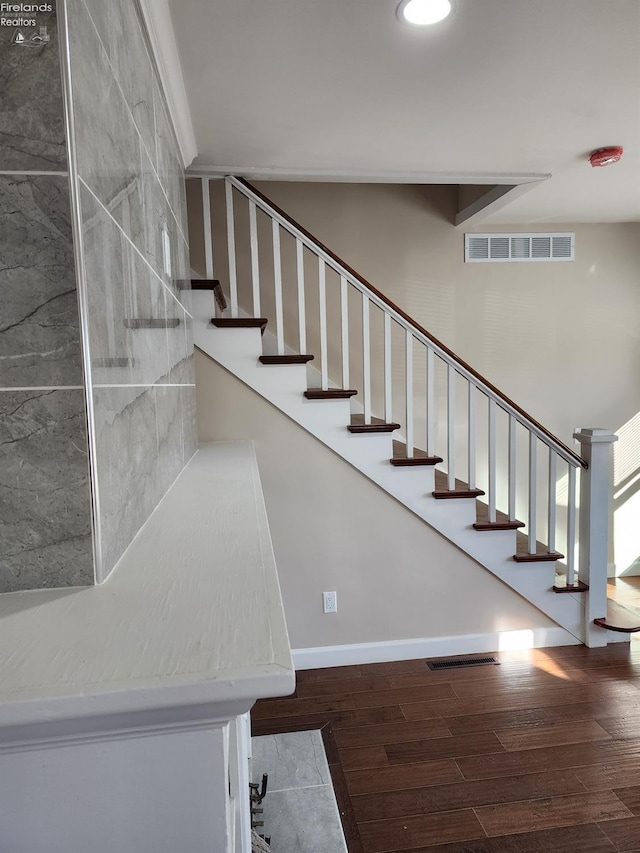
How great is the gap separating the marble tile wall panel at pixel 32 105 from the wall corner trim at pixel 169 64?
2.82 feet

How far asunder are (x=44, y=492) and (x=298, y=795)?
1.65m

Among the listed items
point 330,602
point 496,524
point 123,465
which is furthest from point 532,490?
point 123,465

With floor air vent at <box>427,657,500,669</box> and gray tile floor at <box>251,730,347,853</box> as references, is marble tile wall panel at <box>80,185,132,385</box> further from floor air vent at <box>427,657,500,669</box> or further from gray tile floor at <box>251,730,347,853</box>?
floor air vent at <box>427,657,500,669</box>

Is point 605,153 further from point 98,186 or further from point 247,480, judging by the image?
point 98,186

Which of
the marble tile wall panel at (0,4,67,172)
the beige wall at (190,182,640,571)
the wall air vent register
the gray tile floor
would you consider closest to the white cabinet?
the marble tile wall panel at (0,4,67,172)

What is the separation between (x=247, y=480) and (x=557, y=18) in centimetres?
166

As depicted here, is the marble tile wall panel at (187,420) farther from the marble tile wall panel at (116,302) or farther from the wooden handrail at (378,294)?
the wooden handrail at (378,294)

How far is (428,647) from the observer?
9.02ft

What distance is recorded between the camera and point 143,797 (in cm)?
48

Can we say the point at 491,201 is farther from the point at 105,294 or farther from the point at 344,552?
the point at 105,294

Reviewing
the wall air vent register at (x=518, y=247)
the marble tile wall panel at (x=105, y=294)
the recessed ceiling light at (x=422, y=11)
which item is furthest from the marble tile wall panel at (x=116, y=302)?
the wall air vent register at (x=518, y=247)

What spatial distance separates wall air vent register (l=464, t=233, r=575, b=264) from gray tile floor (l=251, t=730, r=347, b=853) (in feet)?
10.5

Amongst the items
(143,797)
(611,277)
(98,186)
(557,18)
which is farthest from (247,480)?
(611,277)

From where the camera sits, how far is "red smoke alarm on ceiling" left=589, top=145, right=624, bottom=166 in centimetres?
246
